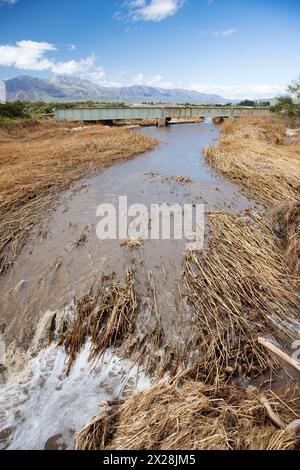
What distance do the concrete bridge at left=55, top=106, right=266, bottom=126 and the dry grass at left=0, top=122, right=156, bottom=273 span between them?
487 cm

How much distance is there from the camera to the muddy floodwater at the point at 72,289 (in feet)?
12.4

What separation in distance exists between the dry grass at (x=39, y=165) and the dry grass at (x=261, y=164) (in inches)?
226

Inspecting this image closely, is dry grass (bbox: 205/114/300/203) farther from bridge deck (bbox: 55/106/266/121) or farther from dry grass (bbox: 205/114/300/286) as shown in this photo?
bridge deck (bbox: 55/106/266/121)

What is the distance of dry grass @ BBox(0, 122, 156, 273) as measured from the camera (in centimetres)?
799

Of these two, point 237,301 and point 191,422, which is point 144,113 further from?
point 191,422

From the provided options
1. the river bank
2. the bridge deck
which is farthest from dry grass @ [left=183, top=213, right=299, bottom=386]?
the bridge deck

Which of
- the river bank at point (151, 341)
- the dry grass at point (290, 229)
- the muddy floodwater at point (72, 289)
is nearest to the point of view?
the river bank at point (151, 341)

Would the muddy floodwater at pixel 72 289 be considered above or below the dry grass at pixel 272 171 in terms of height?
below

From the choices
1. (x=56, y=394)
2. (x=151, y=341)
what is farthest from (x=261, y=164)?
(x=56, y=394)

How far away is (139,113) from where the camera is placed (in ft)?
104

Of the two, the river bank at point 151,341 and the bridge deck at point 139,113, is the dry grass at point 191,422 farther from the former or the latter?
the bridge deck at point 139,113

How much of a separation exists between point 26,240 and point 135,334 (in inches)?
167

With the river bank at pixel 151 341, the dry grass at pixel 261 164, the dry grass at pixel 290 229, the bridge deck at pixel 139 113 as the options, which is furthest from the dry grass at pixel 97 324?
the bridge deck at pixel 139 113

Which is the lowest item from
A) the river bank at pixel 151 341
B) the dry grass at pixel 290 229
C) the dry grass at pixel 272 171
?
the river bank at pixel 151 341
